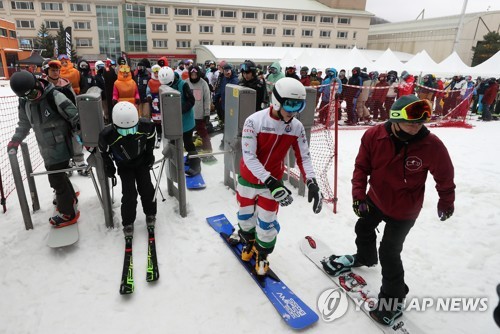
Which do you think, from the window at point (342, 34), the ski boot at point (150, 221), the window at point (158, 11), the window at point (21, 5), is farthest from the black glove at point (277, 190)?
the window at point (342, 34)

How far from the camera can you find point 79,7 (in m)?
43.3

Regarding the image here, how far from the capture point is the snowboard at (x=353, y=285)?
285 cm

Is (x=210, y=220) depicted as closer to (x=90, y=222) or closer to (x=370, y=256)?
(x=90, y=222)

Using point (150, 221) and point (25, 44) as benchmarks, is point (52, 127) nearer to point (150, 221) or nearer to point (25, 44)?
point (150, 221)

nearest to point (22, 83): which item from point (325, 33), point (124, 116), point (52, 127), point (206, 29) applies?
point (52, 127)

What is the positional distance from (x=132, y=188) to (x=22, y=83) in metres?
1.66

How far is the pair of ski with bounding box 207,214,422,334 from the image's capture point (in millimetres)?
2867

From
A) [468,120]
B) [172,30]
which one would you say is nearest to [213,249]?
[468,120]

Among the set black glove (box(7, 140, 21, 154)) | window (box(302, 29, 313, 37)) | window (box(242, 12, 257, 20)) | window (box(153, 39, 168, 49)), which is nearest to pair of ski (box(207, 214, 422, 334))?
black glove (box(7, 140, 21, 154))

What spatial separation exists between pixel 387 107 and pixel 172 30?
41.8 metres

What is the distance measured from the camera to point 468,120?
14.2 metres

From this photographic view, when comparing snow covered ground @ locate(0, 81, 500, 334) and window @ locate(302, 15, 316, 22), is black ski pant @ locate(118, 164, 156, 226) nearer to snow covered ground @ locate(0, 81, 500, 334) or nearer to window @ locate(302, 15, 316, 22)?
snow covered ground @ locate(0, 81, 500, 334)

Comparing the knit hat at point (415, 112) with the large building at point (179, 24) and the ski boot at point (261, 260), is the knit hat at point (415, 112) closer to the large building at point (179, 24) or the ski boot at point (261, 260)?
the ski boot at point (261, 260)

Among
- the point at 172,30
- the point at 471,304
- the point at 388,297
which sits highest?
the point at 172,30
